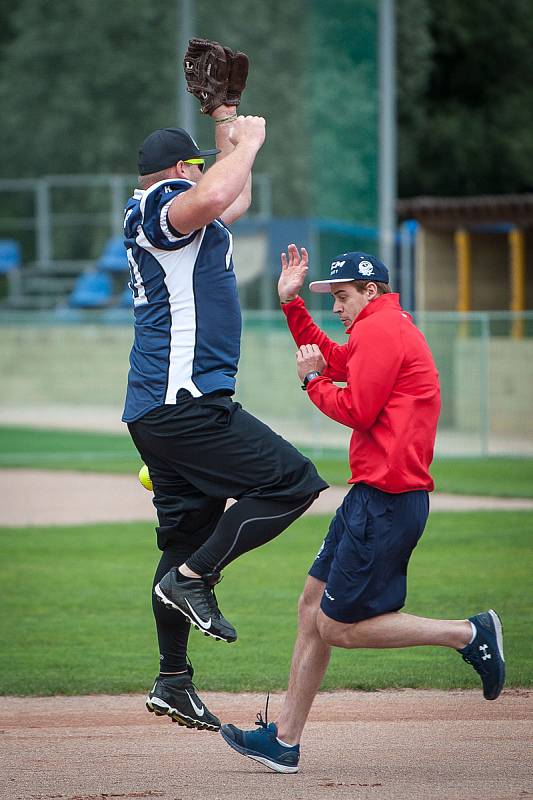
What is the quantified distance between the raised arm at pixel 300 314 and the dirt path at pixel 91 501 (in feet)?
27.0

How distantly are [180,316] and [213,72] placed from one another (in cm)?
102

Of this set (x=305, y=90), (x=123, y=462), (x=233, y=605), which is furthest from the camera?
(x=305, y=90)

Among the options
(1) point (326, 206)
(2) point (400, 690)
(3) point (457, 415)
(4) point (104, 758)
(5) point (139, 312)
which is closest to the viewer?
(5) point (139, 312)

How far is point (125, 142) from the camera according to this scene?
116ft

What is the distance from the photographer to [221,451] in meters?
4.98

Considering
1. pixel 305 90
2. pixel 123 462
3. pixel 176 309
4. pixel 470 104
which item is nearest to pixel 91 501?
pixel 123 462

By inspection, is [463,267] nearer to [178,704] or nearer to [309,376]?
[309,376]

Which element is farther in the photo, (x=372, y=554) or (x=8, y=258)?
(x=8, y=258)

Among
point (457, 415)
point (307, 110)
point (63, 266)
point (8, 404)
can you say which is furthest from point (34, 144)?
point (457, 415)

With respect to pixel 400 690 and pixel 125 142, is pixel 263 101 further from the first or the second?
pixel 400 690

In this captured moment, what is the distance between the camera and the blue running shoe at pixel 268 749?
16.9 ft

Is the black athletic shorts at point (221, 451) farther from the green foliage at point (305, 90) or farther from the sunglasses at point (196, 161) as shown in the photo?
the green foliage at point (305, 90)

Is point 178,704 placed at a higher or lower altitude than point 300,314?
lower

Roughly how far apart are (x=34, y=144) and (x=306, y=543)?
2522cm
